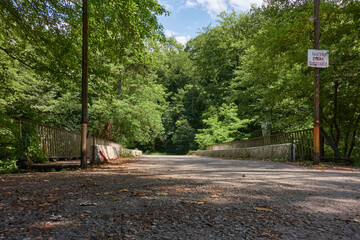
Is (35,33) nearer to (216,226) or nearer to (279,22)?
(216,226)

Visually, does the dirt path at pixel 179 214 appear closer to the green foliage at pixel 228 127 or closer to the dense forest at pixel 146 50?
the dense forest at pixel 146 50

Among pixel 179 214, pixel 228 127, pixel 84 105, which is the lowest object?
pixel 179 214

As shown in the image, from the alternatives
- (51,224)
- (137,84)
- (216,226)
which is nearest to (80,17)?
(51,224)

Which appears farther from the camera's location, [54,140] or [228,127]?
[228,127]

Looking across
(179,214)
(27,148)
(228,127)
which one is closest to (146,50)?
(27,148)

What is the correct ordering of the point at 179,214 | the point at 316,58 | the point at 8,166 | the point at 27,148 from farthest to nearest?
the point at 316,58
the point at 27,148
the point at 8,166
the point at 179,214

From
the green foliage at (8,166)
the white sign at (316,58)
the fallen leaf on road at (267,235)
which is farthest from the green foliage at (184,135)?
the fallen leaf on road at (267,235)

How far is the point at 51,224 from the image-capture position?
1.86 meters

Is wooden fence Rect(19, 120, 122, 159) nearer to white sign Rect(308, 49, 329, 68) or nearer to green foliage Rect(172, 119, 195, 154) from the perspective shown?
white sign Rect(308, 49, 329, 68)

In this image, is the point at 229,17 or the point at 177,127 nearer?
the point at 229,17

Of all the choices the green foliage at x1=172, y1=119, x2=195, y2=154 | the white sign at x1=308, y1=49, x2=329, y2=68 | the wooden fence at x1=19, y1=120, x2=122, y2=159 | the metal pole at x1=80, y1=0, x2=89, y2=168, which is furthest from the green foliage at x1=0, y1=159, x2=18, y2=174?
the green foliage at x1=172, y1=119, x2=195, y2=154

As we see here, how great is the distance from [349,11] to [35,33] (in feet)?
39.9

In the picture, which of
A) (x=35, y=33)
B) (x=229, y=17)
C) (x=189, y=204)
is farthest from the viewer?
(x=229, y=17)

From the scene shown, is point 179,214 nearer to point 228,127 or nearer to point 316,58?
point 316,58
